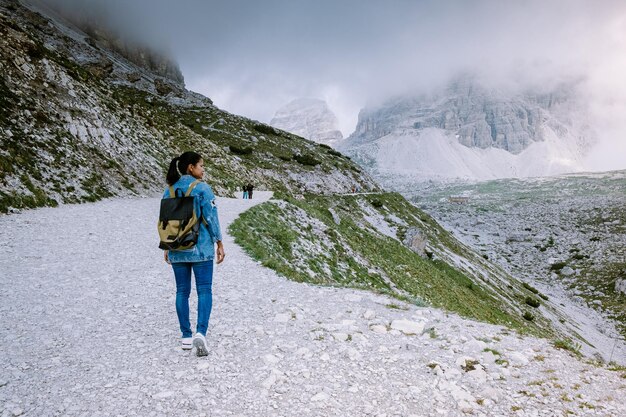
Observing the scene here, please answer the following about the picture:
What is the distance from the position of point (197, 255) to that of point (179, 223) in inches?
27.2

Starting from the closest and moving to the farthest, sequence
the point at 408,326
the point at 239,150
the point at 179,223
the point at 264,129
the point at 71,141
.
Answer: the point at 179,223
the point at 408,326
the point at 71,141
the point at 239,150
the point at 264,129

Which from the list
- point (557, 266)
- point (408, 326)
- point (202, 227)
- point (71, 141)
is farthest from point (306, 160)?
point (202, 227)

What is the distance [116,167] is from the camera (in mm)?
31219

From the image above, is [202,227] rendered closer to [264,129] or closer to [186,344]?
[186,344]

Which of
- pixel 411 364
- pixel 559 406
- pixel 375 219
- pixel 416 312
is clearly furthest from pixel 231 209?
pixel 375 219

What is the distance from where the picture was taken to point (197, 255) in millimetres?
6750

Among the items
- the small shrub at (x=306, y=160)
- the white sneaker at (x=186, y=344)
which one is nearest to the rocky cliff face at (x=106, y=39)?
the small shrub at (x=306, y=160)

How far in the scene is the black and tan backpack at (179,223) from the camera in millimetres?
6562

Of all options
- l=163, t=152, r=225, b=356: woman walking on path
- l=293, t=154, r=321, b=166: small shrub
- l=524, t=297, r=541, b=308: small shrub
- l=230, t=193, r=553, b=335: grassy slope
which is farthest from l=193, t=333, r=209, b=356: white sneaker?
l=293, t=154, r=321, b=166: small shrub

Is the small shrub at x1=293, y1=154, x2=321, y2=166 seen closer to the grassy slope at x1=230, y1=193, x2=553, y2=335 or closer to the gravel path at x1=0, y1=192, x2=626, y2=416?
the grassy slope at x1=230, y1=193, x2=553, y2=335

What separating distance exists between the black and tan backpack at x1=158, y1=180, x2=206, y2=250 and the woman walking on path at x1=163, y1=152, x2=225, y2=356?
0.44 ft

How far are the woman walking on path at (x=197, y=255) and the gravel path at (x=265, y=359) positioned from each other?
0.48 metres

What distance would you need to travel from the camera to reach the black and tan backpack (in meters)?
6.56

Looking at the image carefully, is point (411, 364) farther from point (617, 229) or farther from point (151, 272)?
point (617, 229)
